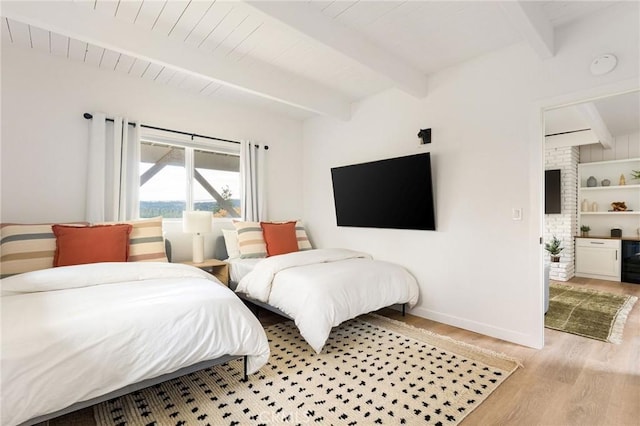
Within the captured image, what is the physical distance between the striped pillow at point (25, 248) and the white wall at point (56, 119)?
1.28ft

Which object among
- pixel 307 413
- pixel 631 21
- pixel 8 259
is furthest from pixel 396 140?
pixel 8 259

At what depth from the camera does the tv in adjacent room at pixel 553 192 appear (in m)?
5.55

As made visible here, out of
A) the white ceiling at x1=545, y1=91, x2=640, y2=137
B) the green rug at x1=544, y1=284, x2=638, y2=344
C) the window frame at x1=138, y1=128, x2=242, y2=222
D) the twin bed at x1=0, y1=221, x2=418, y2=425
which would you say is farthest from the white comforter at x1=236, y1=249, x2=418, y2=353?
the white ceiling at x1=545, y1=91, x2=640, y2=137

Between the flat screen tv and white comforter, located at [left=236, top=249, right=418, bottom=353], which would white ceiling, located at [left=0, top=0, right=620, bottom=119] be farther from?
white comforter, located at [left=236, top=249, right=418, bottom=353]

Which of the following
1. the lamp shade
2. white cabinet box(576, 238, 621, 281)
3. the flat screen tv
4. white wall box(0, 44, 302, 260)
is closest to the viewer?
white wall box(0, 44, 302, 260)

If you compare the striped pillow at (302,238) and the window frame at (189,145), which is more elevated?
the window frame at (189,145)

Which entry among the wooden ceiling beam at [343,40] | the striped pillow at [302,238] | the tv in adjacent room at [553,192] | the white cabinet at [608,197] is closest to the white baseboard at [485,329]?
the striped pillow at [302,238]

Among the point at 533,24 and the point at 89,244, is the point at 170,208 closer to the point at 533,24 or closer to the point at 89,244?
the point at 89,244

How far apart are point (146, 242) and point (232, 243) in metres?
Result: 1.05

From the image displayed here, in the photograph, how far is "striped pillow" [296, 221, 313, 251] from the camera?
4253 mm

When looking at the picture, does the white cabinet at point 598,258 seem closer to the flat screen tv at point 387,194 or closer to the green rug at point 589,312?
the green rug at point 589,312

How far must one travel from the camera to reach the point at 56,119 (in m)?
2.95

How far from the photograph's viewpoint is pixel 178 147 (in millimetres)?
3768

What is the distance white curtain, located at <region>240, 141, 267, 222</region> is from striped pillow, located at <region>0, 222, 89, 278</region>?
2026mm
